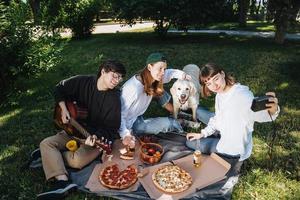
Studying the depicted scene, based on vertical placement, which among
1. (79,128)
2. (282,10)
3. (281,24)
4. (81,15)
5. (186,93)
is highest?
(282,10)

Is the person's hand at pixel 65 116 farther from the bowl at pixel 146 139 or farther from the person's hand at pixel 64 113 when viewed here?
the bowl at pixel 146 139

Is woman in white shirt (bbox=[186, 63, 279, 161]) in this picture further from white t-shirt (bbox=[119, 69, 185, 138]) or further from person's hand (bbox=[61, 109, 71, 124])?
person's hand (bbox=[61, 109, 71, 124])

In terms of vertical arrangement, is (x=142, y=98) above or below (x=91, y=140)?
above

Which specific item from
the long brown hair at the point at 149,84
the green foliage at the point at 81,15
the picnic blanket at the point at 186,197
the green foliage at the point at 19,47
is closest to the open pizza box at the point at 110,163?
the picnic blanket at the point at 186,197

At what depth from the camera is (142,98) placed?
6477 millimetres

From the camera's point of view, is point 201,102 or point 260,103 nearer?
point 260,103

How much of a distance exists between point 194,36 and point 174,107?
1252 cm

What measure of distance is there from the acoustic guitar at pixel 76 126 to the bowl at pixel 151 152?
0.56m

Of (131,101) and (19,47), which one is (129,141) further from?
(19,47)

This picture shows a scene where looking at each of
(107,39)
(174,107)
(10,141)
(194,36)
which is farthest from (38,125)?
(194,36)

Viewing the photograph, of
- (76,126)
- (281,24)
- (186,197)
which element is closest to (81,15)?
(281,24)

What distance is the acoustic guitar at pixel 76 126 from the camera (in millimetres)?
5648

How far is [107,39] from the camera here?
18781mm

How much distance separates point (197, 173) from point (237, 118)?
3.37ft
